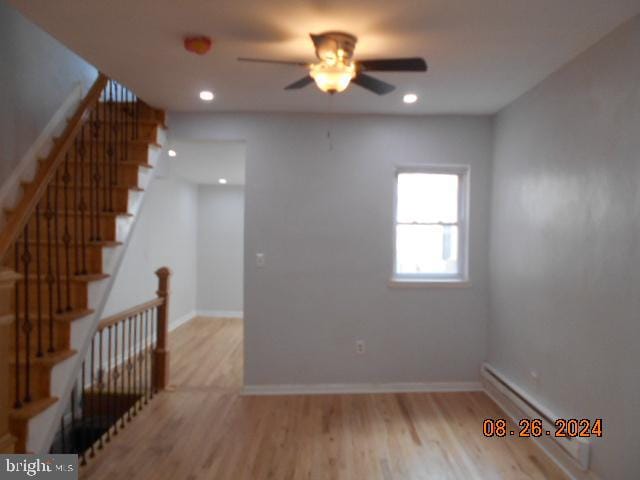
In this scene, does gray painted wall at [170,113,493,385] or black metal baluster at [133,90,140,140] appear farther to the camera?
gray painted wall at [170,113,493,385]

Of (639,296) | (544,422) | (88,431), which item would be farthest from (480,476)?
(88,431)

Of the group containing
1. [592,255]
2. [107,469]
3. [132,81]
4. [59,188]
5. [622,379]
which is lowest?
[107,469]

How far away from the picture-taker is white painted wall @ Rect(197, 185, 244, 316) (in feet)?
23.9

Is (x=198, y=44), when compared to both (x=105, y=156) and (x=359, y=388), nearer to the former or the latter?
(x=105, y=156)

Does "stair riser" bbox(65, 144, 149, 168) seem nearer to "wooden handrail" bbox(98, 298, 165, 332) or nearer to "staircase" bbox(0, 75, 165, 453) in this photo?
"staircase" bbox(0, 75, 165, 453)

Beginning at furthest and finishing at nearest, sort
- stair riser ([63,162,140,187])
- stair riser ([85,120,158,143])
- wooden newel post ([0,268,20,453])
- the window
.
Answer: the window, stair riser ([85,120,158,143]), stair riser ([63,162,140,187]), wooden newel post ([0,268,20,453])

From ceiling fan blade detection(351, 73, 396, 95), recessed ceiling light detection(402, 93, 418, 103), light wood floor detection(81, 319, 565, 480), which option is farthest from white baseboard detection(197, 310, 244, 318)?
ceiling fan blade detection(351, 73, 396, 95)

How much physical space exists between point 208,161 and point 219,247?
2451 millimetres

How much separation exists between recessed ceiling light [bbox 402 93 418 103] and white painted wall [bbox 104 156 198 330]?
2268mm

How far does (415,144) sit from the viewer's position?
12.5 feet

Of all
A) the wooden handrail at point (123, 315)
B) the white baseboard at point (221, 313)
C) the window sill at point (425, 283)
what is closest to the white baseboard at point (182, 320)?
the white baseboard at point (221, 313)

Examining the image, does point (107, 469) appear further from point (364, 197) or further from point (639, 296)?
A: point (639, 296)

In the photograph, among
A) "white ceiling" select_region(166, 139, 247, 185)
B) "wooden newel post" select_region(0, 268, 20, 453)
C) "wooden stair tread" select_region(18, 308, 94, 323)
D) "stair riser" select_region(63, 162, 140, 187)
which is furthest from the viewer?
"white ceiling" select_region(166, 139, 247, 185)

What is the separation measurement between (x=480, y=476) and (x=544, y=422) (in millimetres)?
649
